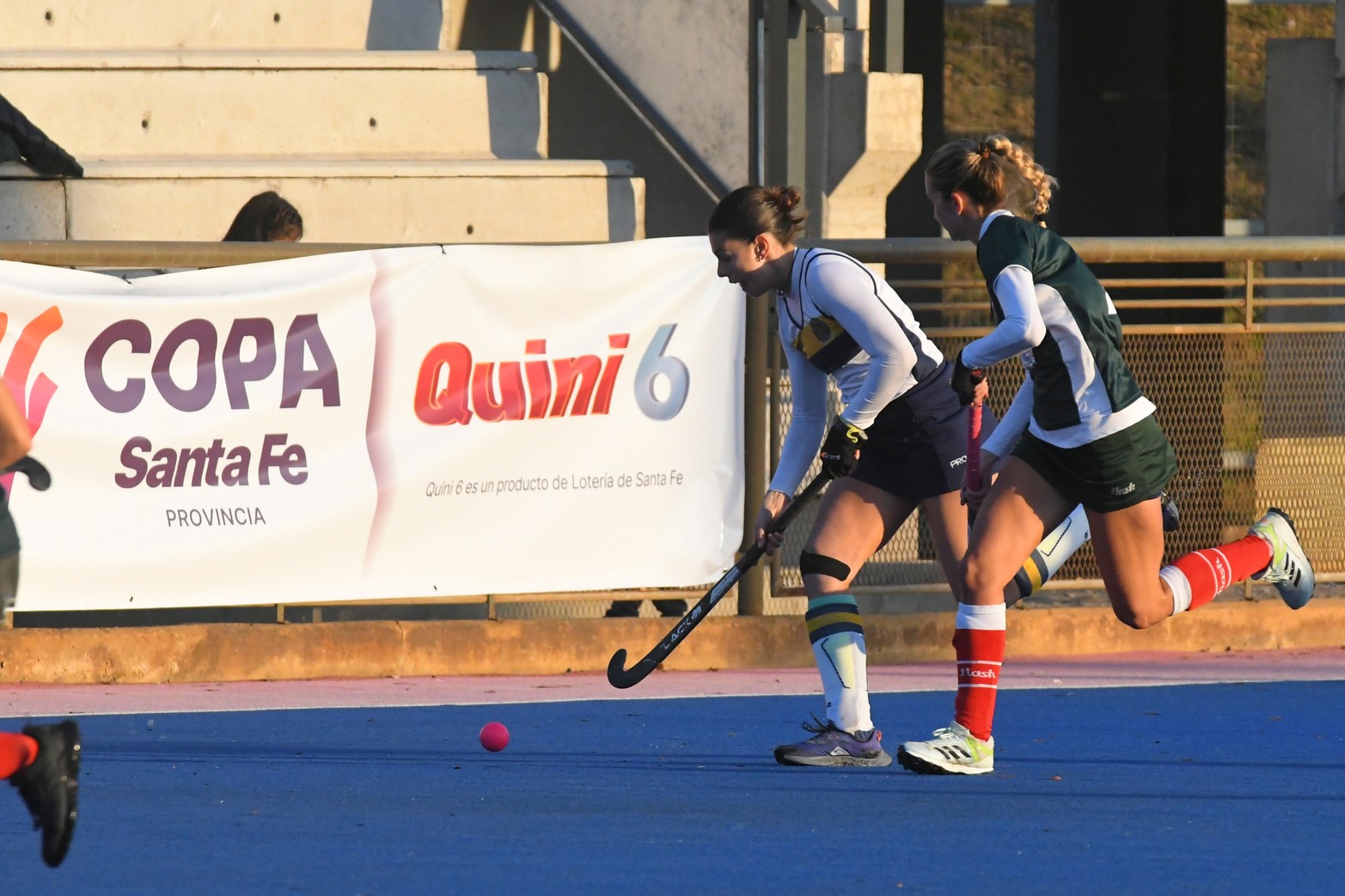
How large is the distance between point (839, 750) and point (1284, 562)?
1.65 metres

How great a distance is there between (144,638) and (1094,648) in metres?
3.93

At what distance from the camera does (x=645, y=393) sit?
959 centimetres

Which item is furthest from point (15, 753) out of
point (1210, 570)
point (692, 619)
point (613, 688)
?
point (613, 688)

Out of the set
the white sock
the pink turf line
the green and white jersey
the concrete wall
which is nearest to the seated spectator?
the pink turf line

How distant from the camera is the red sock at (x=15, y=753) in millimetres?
5246

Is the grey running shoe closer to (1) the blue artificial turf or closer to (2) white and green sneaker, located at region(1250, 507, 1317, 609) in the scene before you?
(1) the blue artificial turf

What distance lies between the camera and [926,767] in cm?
694

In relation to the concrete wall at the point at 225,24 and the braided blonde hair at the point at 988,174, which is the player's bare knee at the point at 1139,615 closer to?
the braided blonde hair at the point at 988,174

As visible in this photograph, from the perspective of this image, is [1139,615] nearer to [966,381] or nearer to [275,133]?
[966,381]

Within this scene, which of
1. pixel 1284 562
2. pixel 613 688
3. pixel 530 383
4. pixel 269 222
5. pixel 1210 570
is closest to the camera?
pixel 1210 570

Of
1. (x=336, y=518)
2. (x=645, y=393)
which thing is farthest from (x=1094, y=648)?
(x=336, y=518)

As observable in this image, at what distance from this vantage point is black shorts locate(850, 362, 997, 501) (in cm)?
707

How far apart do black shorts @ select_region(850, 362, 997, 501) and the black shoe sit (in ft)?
8.84

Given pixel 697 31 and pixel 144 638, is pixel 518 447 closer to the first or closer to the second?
pixel 144 638
